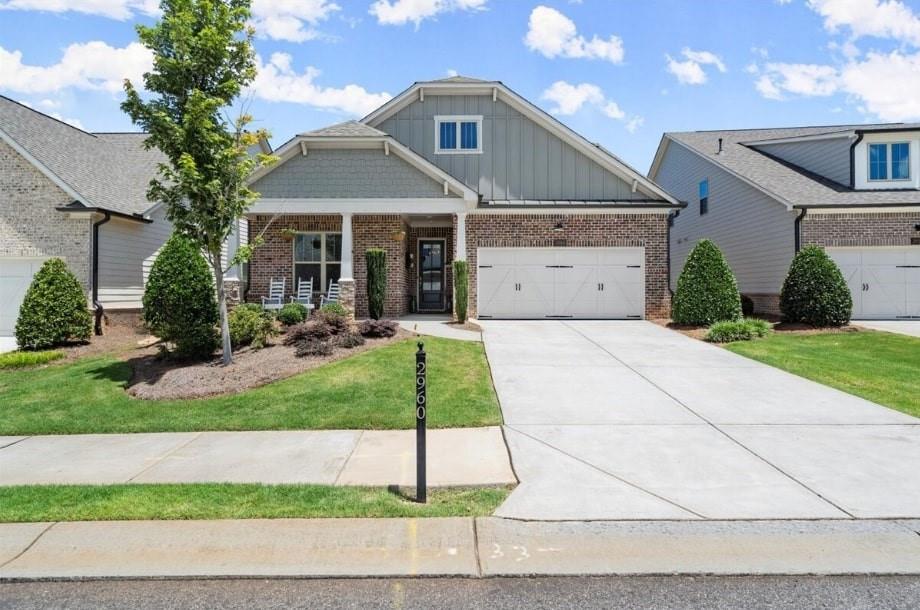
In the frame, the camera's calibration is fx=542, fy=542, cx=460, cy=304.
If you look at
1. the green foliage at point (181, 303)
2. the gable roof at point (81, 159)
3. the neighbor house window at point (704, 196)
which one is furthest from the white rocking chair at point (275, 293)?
the neighbor house window at point (704, 196)

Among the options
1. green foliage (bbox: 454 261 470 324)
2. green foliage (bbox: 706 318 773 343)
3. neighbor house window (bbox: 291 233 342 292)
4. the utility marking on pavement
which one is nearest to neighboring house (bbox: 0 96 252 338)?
neighbor house window (bbox: 291 233 342 292)

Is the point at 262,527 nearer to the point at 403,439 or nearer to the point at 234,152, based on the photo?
the point at 403,439

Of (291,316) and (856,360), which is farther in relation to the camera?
(291,316)

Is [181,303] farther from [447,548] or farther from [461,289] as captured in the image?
[447,548]

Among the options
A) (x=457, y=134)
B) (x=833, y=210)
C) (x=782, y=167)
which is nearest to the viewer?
(x=833, y=210)

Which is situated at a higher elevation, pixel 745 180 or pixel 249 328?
pixel 745 180

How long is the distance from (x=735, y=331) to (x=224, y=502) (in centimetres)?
1202

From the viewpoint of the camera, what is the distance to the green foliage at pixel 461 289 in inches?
585

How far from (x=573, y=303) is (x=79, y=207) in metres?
14.1

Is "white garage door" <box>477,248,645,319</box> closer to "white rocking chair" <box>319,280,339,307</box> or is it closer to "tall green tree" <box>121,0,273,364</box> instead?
"white rocking chair" <box>319,280,339,307</box>

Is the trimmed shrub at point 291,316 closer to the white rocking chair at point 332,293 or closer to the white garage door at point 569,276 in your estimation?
the white rocking chair at point 332,293

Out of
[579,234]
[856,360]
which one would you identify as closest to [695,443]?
[856,360]

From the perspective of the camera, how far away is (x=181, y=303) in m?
10.6

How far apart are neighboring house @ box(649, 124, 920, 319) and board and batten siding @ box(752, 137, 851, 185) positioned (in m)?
0.03
